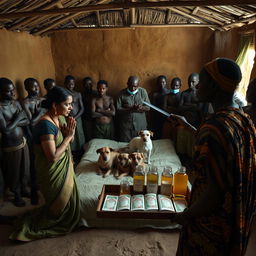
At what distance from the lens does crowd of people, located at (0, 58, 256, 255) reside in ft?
3.60

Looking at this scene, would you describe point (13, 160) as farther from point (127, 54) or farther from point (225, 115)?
point (127, 54)

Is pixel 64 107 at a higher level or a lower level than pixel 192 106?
higher

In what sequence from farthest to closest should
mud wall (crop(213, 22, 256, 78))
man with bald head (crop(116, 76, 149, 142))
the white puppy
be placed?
man with bald head (crop(116, 76, 149, 142)) → mud wall (crop(213, 22, 256, 78)) → the white puppy

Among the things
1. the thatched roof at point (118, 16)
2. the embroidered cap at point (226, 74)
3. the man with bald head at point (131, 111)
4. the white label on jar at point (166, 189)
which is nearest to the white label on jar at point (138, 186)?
the white label on jar at point (166, 189)

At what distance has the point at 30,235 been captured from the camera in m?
2.60

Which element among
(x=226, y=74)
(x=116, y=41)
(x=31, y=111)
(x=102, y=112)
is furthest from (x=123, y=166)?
(x=116, y=41)

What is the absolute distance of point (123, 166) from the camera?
3.21 m

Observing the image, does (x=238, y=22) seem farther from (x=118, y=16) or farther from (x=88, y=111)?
(x=88, y=111)

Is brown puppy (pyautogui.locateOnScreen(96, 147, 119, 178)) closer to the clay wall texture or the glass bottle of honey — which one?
the glass bottle of honey

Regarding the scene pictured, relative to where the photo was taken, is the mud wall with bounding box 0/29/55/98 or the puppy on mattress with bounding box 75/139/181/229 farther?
the mud wall with bounding box 0/29/55/98

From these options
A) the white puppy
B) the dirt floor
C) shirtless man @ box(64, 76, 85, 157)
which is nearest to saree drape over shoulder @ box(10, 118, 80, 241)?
the dirt floor

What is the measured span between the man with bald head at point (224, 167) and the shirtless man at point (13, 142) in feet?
9.02

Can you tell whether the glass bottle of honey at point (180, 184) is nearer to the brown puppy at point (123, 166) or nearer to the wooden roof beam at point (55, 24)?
the brown puppy at point (123, 166)

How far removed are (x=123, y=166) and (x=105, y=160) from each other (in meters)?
0.28
